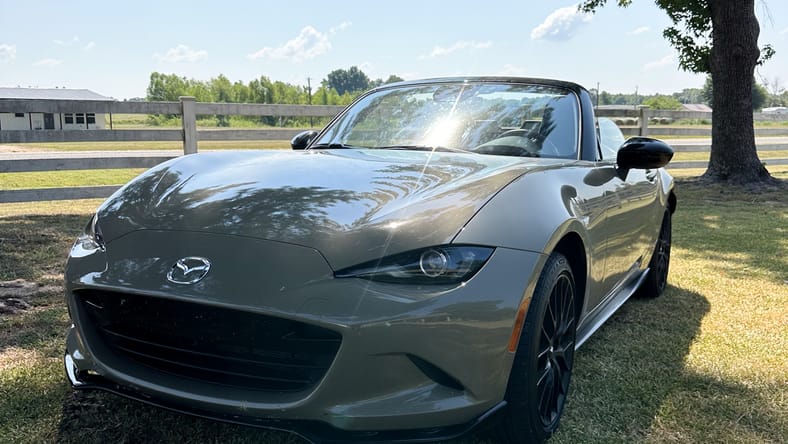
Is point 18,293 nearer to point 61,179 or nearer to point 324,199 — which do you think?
point 324,199

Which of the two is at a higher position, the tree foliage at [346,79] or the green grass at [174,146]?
the tree foliage at [346,79]

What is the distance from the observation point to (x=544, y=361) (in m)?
2.27

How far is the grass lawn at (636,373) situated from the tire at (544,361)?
153 millimetres

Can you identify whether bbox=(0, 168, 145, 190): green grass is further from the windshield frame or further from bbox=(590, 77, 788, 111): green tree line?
bbox=(590, 77, 788, 111): green tree line

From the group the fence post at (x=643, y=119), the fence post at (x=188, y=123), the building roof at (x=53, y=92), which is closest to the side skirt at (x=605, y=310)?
the fence post at (x=188, y=123)

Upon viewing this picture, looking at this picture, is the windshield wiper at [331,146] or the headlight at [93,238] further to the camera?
the windshield wiper at [331,146]

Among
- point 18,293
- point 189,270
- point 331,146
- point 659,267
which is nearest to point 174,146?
point 18,293

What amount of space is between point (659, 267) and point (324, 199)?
3.04 metres

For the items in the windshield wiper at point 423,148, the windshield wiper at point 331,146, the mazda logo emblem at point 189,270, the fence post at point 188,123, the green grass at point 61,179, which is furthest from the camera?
the green grass at point 61,179

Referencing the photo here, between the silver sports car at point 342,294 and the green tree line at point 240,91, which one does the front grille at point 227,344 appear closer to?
the silver sports car at point 342,294

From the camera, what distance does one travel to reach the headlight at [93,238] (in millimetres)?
2184

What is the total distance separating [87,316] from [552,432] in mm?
1722

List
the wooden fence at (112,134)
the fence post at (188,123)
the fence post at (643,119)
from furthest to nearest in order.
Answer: the fence post at (643,119) < the fence post at (188,123) < the wooden fence at (112,134)

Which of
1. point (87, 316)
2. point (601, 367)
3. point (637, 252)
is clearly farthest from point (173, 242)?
point (637, 252)
